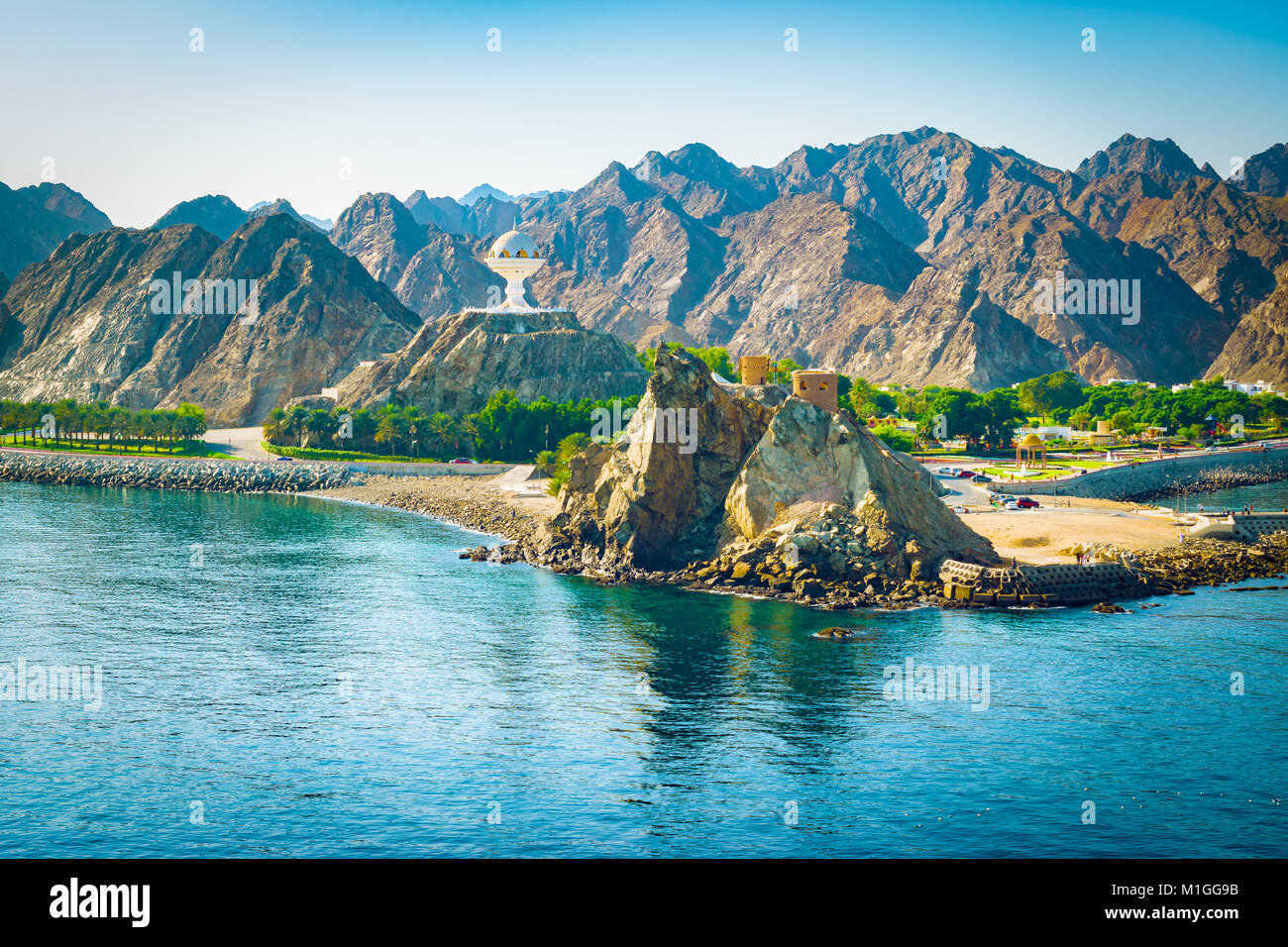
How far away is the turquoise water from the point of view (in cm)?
4309

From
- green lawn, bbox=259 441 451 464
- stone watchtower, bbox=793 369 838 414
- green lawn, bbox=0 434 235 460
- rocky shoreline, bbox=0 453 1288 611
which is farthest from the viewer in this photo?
green lawn, bbox=0 434 235 460

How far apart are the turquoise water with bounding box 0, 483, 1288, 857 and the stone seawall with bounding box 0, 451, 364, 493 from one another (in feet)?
240

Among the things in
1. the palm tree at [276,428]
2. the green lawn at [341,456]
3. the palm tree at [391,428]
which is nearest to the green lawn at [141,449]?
the palm tree at [276,428]

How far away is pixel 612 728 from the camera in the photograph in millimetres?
55438

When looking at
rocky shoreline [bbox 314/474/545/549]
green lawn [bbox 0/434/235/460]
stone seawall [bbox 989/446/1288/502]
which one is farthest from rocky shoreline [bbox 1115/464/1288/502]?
green lawn [bbox 0/434/235/460]

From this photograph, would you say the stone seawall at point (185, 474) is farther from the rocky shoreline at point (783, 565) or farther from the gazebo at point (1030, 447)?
the gazebo at point (1030, 447)

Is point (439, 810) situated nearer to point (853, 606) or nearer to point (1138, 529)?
point (853, 606)

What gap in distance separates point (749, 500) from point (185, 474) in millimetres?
104905

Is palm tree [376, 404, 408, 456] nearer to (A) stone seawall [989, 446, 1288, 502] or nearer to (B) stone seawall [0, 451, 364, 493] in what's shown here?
(B) stone seawall [0, 451, 364, 493]

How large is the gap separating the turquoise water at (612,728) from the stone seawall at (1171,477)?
52.2 meters
